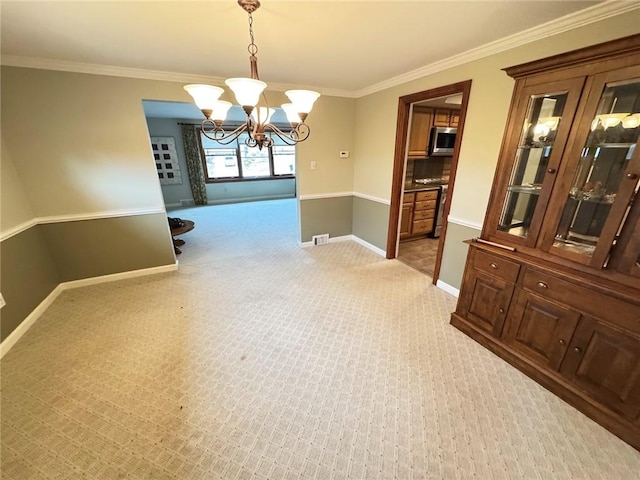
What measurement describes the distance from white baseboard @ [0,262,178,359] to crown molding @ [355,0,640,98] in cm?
380

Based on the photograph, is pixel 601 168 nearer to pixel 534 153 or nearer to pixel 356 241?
pixel 534 153

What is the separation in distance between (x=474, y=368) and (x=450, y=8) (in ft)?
7.74

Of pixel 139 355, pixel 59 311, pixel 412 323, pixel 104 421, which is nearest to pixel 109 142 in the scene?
pixel 59 311

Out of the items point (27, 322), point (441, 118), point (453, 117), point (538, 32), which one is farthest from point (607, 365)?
point (27, 322)

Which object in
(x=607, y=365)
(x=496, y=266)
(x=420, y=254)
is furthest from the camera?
(x=420, y=254)

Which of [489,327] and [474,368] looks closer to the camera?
[474,368]

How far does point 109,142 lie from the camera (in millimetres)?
2639

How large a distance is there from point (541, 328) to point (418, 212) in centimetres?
269

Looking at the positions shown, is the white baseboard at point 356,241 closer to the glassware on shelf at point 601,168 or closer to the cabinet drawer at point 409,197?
the cabinet drawer at point 409,197

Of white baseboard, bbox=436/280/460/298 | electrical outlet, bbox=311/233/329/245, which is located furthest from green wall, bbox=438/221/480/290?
electrical outlet, bbox=311/233/329/245

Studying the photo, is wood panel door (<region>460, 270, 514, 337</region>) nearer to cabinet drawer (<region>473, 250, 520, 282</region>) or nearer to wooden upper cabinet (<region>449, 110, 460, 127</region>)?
cabinet drawer (<region>473, 250, 520, 282</region>)

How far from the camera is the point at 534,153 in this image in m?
1.69

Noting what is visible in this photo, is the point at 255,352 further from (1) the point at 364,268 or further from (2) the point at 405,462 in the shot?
(1) the point at 364,268

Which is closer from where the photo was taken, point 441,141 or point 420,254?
point 420,254
